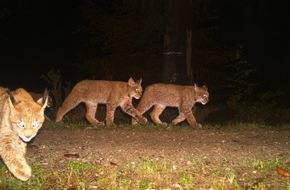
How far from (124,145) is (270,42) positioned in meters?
19.8

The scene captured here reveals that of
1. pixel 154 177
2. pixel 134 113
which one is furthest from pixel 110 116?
pixel 154 177

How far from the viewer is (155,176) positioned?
6492 mm

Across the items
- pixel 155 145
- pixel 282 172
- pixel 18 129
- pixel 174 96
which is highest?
pixel 18 129

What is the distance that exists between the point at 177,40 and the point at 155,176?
8845 mm

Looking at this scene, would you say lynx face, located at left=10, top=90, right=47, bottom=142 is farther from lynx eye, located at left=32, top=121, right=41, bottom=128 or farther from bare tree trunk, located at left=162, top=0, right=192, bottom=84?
bare tree trunk, located at left=162, top=0, right=192, bottom=84

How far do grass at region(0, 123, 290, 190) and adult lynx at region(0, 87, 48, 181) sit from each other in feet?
0.82

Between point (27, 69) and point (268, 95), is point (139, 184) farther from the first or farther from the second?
point (27, 69)

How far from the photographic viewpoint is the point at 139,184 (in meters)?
6.21

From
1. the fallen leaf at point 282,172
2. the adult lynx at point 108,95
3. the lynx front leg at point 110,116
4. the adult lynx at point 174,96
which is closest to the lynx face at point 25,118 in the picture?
Result: the fallen leaf at point 282,172

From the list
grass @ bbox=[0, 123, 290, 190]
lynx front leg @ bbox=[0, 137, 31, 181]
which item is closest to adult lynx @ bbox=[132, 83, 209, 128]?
grass @ bbox=[0, 123, 290, 190]

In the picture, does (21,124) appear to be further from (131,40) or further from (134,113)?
(131,40)

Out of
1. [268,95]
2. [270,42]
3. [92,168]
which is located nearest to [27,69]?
[270,42]

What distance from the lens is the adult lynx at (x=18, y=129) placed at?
636 cm

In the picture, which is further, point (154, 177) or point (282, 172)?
point (282, 172)
